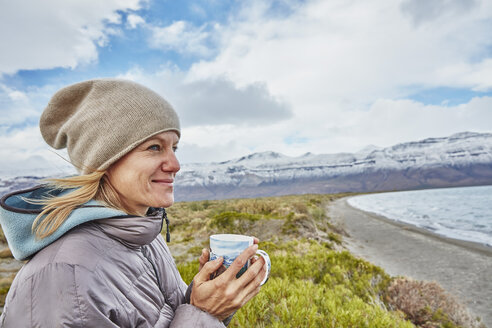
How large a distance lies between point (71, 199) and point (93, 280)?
1.39ft

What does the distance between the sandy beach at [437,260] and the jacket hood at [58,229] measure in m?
7.90

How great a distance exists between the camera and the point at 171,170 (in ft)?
5.28

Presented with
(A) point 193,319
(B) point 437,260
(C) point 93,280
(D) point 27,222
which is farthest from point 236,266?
(B) point 437,260

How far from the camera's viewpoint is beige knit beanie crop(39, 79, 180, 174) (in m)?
1.50

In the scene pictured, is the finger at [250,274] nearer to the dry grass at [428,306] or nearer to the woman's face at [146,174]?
the woman's face at [146,174]

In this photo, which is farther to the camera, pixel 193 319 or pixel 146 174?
pixel 146 174

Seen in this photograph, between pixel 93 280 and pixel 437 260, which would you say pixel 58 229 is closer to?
pixel 93 280

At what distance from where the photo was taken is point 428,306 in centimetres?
507

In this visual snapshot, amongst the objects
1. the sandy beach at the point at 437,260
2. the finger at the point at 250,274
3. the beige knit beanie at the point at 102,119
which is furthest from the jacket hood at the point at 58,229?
the sandy beach at the point at 437,260

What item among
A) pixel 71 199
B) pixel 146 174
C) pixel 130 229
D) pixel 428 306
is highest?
pixel 146 174

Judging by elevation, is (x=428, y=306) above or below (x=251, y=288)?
below

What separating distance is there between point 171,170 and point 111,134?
0.37m

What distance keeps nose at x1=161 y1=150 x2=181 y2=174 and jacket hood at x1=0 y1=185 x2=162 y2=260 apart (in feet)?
0.90

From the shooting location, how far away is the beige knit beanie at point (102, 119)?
1.50 metres
